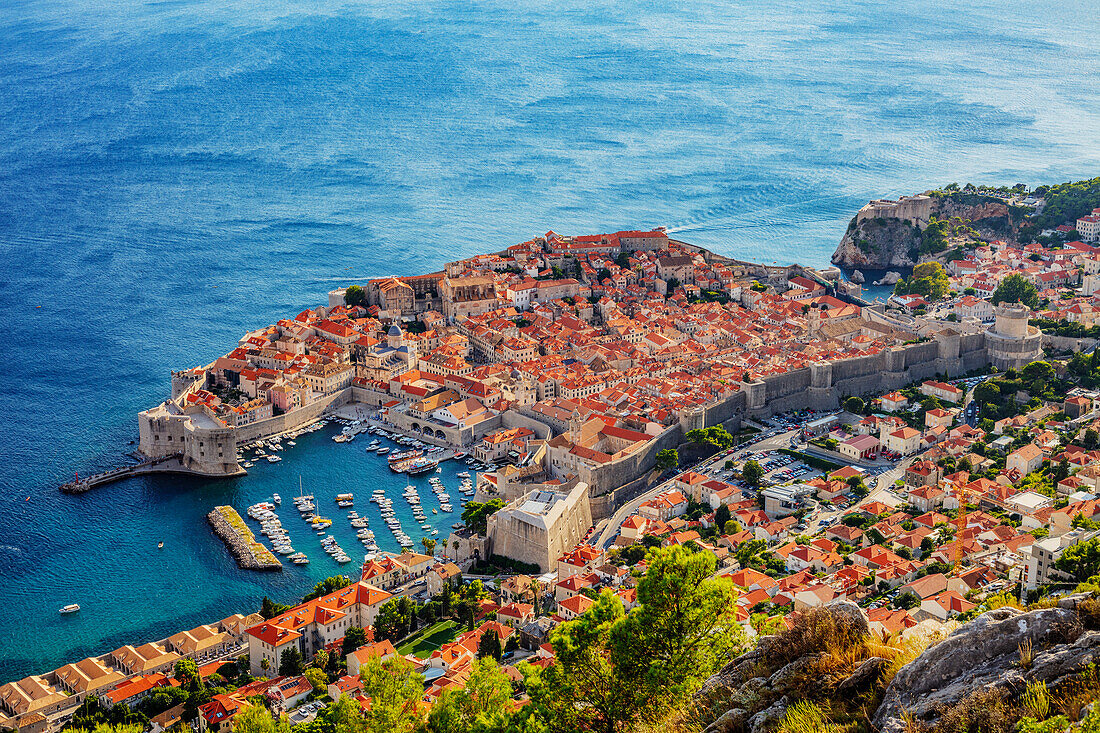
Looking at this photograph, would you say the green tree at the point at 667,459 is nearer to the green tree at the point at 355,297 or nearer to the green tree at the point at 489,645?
the green tree at the point at 489,645

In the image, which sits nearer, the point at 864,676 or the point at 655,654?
the point at 864,676

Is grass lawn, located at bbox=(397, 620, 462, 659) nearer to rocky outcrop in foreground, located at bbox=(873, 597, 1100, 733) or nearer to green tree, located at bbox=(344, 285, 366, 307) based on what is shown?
rocky outcrop in foreground, located at bbox=(873, 597, 1100, 733)

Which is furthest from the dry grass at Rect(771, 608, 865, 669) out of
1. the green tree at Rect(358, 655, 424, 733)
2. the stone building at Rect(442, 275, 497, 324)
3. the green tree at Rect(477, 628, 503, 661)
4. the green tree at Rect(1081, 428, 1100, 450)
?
the stone building at Rect(442, 275, 497, 324)

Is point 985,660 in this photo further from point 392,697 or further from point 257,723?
point 257,723

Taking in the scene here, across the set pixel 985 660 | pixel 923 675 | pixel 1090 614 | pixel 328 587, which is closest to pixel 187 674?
pixel 328 587

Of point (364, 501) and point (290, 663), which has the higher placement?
point (290, 663)

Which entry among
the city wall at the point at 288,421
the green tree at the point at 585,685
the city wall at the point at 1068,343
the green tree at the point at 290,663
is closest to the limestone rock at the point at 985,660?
the green tree at the point at 585,685
